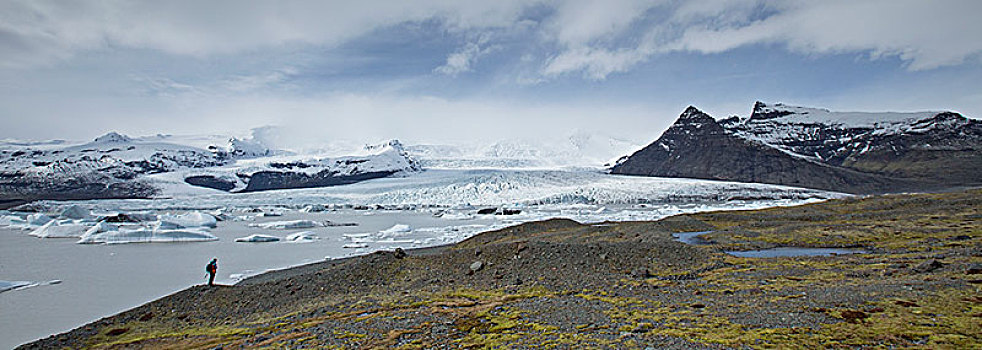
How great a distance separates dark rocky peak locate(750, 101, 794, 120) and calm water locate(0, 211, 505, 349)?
6387 inches

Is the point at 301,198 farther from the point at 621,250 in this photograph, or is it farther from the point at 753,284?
the point at 753,284

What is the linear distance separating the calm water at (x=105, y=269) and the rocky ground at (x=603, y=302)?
3.07 meters

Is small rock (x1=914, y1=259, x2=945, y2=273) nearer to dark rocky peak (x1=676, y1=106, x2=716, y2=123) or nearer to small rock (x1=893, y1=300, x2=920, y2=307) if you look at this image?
small rock (x1=893, y1=300, x2=920, y2=307)

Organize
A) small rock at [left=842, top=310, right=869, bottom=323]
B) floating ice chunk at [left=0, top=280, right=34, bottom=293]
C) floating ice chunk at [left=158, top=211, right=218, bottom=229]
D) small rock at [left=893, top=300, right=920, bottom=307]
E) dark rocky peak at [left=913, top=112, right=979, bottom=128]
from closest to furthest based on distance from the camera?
small rock at [left=842, top=310, right=869, bottom=323], small rock at [left=893, top=300, right=920, bottom=307], floating ice chunk at [left=0, top=280, right=34, bottom=293], floating ice chunk at [left=158, top=211, right=218, bottom=229], dark rocky peak at [left=913, top=112, right=979, bottom=128]

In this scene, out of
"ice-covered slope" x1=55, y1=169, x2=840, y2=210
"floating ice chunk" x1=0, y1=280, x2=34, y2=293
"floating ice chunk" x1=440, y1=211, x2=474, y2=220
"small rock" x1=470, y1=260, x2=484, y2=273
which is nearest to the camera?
"small rock" x1=470, y1=260, x2=484, y2=273

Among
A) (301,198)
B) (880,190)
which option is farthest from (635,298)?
(880,190)

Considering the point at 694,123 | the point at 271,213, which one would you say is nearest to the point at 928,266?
the point at 271,213

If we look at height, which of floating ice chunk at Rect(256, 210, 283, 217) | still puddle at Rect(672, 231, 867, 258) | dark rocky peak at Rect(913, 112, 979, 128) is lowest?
floating ice chunk at Rect(256, 210, 283, 217)

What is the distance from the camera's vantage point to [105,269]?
74.1 feet

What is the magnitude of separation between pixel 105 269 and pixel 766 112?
187 m

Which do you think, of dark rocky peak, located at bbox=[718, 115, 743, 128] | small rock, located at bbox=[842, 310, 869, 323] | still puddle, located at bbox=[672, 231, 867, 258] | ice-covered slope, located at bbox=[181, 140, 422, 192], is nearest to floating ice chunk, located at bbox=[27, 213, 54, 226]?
still puddle, located at bbox=[672, 231, 867, 258]

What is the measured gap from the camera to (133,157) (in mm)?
140375

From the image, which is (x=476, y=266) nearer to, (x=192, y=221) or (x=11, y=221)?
(x=192, y=221)

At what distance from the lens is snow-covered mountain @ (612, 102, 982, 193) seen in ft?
350
